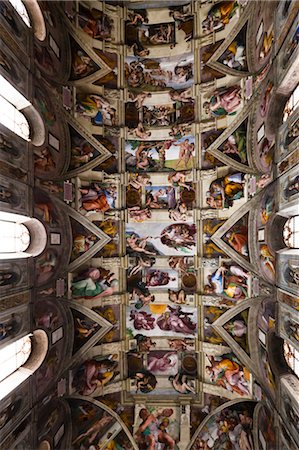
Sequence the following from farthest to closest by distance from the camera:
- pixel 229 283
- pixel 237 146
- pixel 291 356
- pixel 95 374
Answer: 1. pixel 95 374
2. pixel 229 283
3. pixel 237 146
4. pixel 291 356

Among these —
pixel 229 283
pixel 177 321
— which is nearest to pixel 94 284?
pixel 177 321

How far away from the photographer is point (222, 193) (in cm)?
1227

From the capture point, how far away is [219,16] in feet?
39.6

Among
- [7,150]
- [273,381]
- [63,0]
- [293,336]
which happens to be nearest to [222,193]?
[293,336]

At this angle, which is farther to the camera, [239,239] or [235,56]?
[239,239]

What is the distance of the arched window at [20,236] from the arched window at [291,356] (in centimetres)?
760

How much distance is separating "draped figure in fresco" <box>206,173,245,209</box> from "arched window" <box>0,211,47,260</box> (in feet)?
19.6

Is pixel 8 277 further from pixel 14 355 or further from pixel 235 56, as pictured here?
pixel 235 56

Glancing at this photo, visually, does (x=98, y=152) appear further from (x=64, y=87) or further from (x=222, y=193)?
(x=222, y=193)

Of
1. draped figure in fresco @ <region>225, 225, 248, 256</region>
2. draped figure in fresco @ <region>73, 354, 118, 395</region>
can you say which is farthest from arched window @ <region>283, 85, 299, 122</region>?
draped figure in fresco @ <region>73, 354, 118, 395</region>

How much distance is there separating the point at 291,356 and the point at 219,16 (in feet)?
36.9

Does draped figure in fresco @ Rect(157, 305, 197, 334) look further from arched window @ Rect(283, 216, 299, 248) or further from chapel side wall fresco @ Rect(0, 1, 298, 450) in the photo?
arched window @ Rect(283, 216, 299, 248)

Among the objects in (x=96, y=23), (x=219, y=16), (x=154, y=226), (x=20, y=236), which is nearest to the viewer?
(x=20, y=236)

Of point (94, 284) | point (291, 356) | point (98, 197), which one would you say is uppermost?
point (98, 197)
